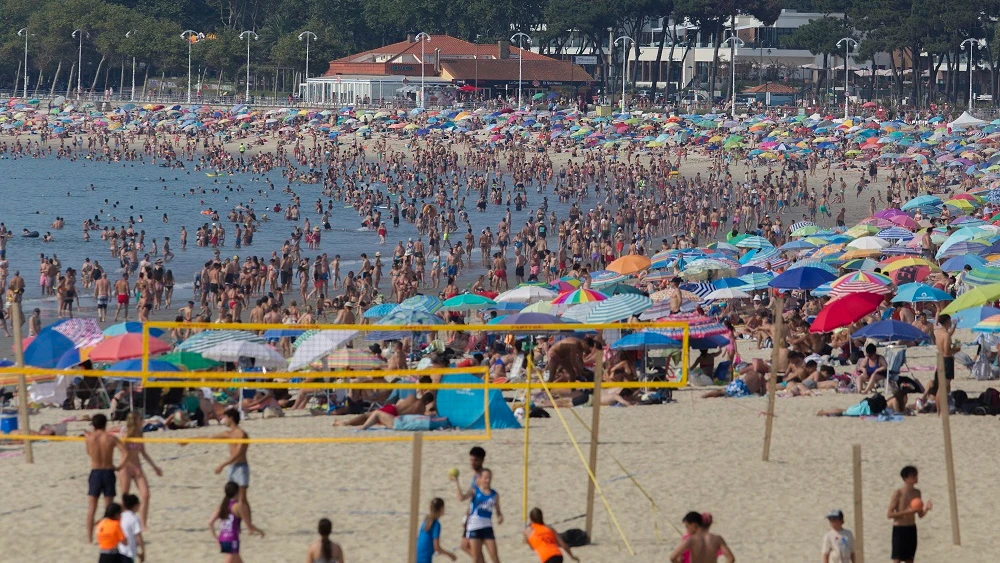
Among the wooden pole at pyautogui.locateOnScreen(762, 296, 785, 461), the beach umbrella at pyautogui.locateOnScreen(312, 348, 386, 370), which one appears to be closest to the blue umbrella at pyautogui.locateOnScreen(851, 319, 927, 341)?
the wooden pole at pyautogui.locateOnScreen(762, 296, 785, 461)

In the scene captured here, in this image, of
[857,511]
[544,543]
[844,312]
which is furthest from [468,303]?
[857,511]

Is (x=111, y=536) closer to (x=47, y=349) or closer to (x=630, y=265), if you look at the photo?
(x=47, y=349)

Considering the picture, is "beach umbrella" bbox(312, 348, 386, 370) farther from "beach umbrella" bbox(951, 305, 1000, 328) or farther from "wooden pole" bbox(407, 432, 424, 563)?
"beach umbrella" bbox(951, 305, 1000, 328)

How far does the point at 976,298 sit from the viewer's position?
16125 mm

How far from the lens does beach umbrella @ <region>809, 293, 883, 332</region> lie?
1714 cm

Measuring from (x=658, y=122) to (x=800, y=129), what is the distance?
7200 millimetres

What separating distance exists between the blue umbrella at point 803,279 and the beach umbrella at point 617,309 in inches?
125

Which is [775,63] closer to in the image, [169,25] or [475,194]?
[169,25]

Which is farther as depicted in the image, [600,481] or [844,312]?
[844,312]

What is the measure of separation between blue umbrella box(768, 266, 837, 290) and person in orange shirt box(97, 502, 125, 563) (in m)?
13.3

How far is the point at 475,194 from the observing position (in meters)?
51.9

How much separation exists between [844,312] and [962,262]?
18.9 ft

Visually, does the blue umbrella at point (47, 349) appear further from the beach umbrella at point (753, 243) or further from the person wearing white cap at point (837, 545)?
the beach umbrella at point (753, 243)

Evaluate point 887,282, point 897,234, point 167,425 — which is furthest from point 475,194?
point 167,425
